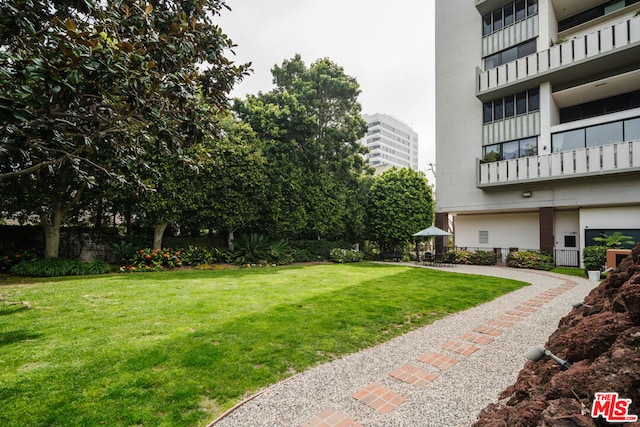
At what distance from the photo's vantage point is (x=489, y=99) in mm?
17766

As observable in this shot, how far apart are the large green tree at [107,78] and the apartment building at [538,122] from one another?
16.4 metres

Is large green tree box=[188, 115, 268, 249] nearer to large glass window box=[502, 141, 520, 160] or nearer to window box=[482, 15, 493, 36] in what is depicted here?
large glass window box=[502, 141, 520, 160]

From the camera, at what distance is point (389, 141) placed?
359 feet

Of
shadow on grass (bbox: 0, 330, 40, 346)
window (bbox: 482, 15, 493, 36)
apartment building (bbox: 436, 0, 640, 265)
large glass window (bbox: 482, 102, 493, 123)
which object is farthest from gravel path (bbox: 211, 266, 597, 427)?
window (bbox: 482, 15, 493, 36)

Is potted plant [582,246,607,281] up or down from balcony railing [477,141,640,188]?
down

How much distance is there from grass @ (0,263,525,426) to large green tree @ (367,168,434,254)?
38.6ft

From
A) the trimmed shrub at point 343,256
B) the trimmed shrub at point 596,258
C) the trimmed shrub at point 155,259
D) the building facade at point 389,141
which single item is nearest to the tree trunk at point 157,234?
the trimmed shrub at point 155,259

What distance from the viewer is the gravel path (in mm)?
2844

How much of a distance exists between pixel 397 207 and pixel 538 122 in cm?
926

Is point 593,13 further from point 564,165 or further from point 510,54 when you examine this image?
point 564,165

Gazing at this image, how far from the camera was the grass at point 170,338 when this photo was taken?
2955 millimetres

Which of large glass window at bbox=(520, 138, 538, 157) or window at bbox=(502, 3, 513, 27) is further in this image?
window at bbox=(502, 3, 513, 27)

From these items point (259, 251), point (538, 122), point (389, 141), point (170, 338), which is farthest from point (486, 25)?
point (389, 141)

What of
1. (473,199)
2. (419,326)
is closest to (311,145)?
(473,199)
